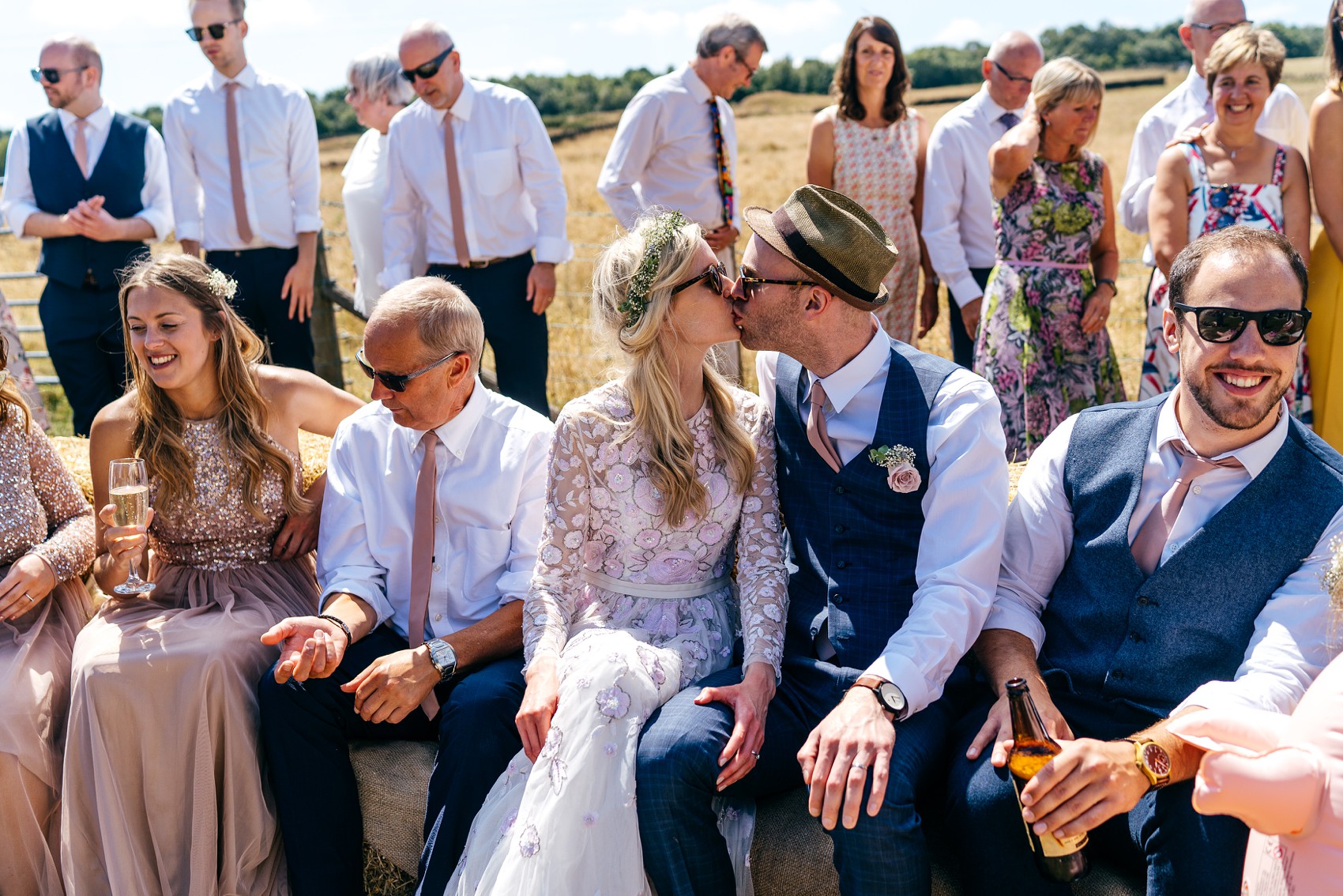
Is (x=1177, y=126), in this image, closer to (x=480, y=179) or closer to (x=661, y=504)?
(x=480, y=179)

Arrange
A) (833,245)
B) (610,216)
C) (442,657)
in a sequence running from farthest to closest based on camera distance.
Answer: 1. (610,216)
2. (442,657)
3. (833,245)

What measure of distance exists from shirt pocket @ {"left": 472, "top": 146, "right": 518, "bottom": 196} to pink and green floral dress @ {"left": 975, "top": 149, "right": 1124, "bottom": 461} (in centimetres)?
246

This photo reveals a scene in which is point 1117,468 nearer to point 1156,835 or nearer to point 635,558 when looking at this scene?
point 1156,835

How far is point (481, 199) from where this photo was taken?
6.07 metres

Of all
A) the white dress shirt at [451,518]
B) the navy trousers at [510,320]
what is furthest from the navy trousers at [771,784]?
the navy trousers at [510,320]

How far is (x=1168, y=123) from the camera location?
5672mm

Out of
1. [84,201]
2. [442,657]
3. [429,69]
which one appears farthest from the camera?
[84,201]

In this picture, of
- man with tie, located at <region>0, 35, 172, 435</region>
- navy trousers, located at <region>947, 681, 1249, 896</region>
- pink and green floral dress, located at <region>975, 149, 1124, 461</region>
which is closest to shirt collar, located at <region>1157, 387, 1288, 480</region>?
navy trousers, located at <region>947, 681, 1249, 896</region>

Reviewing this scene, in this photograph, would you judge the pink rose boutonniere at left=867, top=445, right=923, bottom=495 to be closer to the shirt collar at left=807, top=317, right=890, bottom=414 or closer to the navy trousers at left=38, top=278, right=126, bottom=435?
the shirt collar at left=807, top=317, right=890, bottom=414

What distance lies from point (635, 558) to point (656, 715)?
497mm

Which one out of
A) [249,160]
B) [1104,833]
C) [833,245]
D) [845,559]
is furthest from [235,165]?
[1104,833]

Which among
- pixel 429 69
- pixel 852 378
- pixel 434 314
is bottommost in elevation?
pixel 852 378

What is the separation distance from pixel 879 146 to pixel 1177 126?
56.5 inches

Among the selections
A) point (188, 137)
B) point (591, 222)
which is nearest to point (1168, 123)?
point (188, 137)
